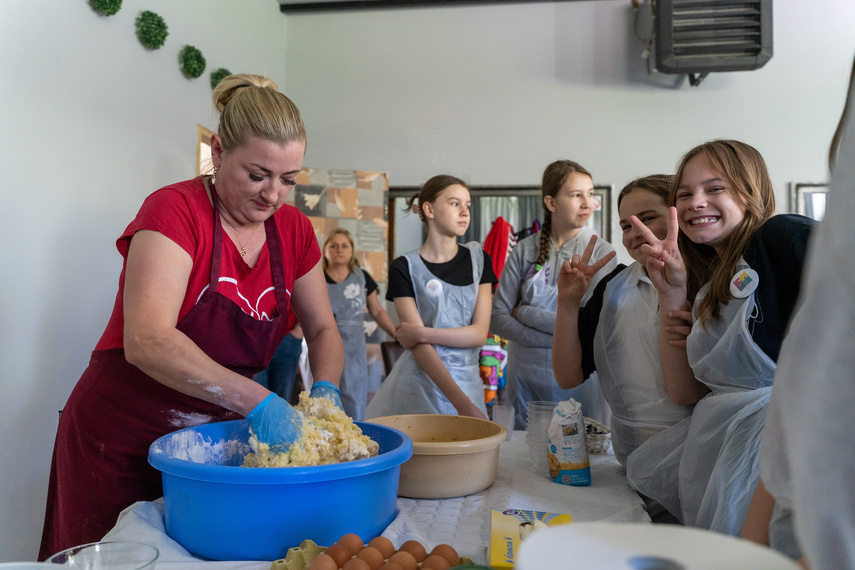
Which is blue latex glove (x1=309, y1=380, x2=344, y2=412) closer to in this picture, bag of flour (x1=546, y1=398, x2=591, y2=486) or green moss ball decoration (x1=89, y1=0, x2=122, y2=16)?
bag of flour (x1=546, y1=398, x2=591, y2=486)

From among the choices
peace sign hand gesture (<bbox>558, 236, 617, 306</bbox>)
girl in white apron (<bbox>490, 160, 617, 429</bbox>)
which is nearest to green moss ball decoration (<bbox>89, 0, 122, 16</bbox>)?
girl in white apron (<bbox>490, 160, 617, 429</bbox>)

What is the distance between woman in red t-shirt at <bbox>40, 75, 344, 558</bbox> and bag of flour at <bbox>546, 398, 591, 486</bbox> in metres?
0.50

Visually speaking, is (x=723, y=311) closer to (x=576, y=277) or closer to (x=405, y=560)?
(x=576, y=277)

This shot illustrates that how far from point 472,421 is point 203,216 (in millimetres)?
761

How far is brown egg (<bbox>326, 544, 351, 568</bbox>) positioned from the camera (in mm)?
747

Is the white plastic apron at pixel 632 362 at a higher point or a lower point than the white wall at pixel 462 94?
lower

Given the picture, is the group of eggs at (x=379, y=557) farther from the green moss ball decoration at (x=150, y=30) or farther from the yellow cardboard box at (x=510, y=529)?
the green moss ball decoration at (x=150, y=30)

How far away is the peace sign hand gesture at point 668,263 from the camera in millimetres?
1237

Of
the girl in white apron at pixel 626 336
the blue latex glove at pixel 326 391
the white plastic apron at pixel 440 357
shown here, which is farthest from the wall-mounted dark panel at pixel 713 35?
the blue latex glove at pixel 326 391

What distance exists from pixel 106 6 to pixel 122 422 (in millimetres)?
2071

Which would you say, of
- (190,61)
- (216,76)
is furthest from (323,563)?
(216,76)

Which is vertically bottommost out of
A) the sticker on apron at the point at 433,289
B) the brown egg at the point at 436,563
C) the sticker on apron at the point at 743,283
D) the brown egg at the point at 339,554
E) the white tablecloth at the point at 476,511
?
the white tablecloth at the point at 476,511

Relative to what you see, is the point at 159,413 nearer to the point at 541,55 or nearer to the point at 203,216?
the point at 203,216

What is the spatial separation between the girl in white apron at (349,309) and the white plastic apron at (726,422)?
2777 mm
